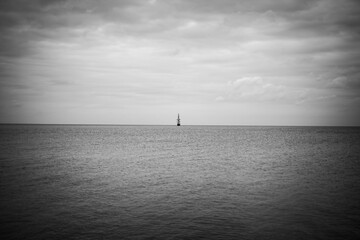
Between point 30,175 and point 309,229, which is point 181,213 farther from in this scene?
point 30,175

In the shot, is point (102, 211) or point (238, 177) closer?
point (102, 211)

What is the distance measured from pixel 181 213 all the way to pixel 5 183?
18.4 m

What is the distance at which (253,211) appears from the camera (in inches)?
714

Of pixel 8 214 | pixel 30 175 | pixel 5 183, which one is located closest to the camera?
pixel 8 214

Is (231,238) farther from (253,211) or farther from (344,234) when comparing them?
(344,234)

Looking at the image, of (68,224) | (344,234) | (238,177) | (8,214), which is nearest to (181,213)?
(68,224)

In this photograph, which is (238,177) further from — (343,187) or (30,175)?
(30,175)

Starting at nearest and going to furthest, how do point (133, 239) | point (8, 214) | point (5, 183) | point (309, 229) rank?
point (133, 239) → point (309, 229) → point (8, 214) → point (5, 183)

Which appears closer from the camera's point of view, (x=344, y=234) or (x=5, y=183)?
(x=344, y=234)

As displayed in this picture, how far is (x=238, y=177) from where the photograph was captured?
3038cm

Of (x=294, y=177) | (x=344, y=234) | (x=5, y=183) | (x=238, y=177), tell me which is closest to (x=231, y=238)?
(x=344, y=234)

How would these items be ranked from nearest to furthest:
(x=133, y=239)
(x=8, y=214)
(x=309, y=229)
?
(x=133, y=239), (x=309, y=229), (x=8, y=214)

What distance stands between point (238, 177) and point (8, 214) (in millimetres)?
23050

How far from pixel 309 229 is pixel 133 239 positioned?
412 inches
